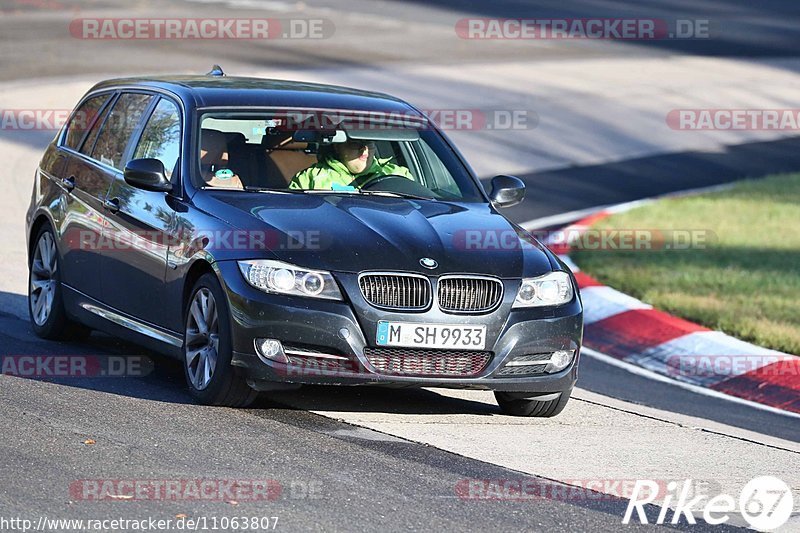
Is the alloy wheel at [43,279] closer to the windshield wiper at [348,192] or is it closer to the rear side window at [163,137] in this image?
the rear side window at [163,137]

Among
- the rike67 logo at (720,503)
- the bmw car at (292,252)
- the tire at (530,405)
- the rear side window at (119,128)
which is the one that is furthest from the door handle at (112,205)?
the rike67 logo at (720,503)

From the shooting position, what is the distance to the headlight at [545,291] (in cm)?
799

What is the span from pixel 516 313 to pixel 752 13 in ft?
103

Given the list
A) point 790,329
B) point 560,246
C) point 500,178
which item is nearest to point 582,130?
point 560,246

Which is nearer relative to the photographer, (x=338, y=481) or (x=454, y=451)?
(x=338, y=481)

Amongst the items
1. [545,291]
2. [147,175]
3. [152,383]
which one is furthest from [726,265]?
[147,175]

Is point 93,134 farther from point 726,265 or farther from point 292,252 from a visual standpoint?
point 726,265

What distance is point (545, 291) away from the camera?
8.09 meters

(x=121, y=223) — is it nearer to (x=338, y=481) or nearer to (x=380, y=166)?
(x=380, y=166)

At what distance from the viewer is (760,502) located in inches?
272

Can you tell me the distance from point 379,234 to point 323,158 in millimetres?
1102

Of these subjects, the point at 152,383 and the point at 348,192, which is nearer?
the point at 152,383

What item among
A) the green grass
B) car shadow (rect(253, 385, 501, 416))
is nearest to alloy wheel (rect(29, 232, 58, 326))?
car shadow (rect(253, 385, 501, 416))

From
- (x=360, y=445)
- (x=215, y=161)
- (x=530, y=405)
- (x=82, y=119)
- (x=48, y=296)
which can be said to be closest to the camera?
(x=360, y=445)
